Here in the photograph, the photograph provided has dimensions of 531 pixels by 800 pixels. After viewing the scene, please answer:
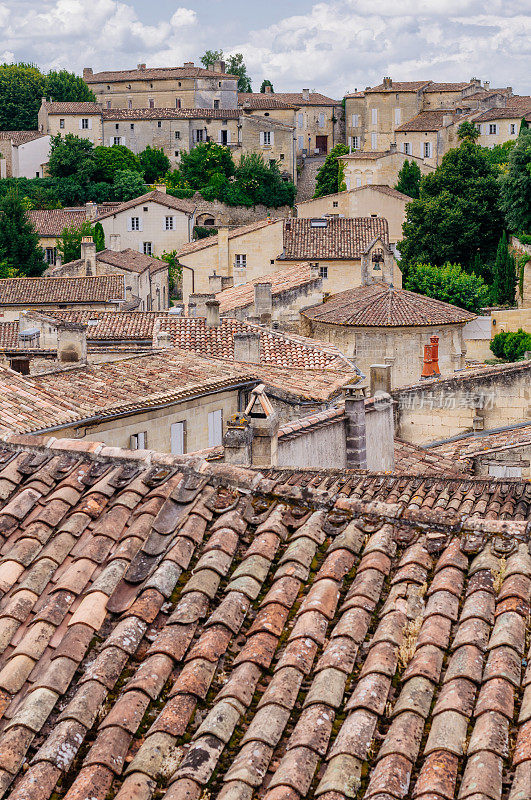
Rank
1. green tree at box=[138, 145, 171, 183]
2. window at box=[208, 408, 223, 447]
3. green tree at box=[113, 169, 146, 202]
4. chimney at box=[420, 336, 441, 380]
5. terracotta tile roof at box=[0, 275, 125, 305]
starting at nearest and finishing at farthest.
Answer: window at box=[208, 408, 223, 447]
chimney at box=[420, 336, 441, 380]
terracotta tile roof at box=[0, 275, 125, 305]
green tree at box=[113, 169, 146, 202]
green tree at box=[138, 145, 171, 183]

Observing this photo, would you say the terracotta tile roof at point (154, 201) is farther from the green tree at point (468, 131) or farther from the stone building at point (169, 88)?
the stone building at point (169, 88)

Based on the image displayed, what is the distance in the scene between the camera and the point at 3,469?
22.1ft

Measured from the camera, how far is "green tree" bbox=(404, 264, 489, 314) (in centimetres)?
5103

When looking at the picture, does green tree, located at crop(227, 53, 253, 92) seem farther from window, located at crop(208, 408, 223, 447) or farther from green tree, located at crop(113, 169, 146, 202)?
window, located at crop(208, 408, 223, 447)

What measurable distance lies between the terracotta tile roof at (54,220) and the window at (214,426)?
190 feet

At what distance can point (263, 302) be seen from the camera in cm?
3622

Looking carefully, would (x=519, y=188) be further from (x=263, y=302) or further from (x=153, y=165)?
(x=153, y=165)

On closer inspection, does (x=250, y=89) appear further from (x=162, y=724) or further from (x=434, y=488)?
(x=162, y=724)

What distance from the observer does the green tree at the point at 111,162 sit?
93.1 m

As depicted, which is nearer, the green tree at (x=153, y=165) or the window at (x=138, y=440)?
the window at (x=138, y=440)

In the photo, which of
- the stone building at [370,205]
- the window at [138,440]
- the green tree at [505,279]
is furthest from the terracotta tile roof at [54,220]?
the window at [138,440]

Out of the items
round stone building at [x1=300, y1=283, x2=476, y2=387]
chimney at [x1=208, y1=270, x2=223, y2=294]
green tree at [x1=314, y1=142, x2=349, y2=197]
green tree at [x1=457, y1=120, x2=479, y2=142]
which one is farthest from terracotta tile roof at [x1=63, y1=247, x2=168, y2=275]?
green tree at [x1=457, y1=120, x2=479, y2=142]

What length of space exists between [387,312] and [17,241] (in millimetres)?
40824

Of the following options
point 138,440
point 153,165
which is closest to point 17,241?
point 153,165
